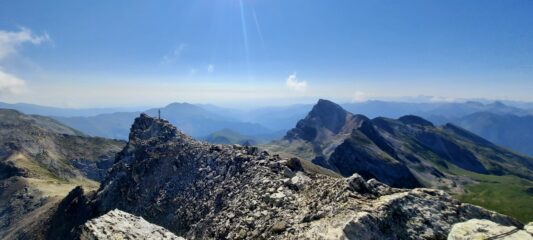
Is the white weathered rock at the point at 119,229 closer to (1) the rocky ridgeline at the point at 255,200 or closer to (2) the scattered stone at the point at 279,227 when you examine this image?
(1) the rocky ridgeline at the point at 255,200

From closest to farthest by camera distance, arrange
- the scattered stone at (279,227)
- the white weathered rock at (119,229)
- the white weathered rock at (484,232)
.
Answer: the white weathered rock at (484,232), the white weathered rock at (119,229), the scattered stone at (279,227)

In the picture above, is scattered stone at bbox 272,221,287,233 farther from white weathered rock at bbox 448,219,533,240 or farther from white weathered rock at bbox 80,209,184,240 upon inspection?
white weathered rock at bbox 448,219,533,240

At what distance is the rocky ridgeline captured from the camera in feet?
84.6

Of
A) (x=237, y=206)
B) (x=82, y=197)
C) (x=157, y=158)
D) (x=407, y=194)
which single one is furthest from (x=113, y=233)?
(x=82, y=197)

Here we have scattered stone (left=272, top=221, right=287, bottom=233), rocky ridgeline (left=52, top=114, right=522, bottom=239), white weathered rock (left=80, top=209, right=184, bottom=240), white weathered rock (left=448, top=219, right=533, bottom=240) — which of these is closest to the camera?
white weathered rock (left=448, top=219, right=533, bottom=240)

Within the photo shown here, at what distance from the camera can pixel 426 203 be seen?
27.5m

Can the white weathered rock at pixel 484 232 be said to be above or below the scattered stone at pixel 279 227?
above

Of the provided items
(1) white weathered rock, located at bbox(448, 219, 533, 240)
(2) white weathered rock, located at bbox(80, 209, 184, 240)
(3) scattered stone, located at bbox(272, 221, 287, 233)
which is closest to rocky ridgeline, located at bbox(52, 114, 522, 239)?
(3) scattered stone, located at bbox(272, 221, 287, 233)

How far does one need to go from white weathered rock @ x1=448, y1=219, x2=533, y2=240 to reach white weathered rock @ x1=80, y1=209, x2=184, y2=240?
1900cm

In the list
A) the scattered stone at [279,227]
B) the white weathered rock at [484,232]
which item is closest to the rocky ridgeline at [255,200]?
the scattered stone at [279,227]

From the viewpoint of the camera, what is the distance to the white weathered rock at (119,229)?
1052 inches

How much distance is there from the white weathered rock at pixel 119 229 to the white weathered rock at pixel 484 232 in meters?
19.0

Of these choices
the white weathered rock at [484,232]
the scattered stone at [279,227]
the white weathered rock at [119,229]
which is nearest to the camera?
the white weathered rock at [484,232]

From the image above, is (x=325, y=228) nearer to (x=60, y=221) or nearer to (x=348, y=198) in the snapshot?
(x=348, y=198)
